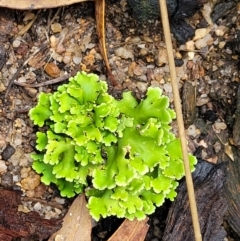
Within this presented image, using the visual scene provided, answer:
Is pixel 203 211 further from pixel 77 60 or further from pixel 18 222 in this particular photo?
pixel 77 60

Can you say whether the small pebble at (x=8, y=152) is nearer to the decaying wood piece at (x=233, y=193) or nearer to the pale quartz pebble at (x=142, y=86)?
the pale quartz pebble at (x=142, y=86)

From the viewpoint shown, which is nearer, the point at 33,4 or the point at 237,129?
the point at 33,4

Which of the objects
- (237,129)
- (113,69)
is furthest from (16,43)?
(237,129)

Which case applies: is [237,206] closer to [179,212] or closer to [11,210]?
[179,212]

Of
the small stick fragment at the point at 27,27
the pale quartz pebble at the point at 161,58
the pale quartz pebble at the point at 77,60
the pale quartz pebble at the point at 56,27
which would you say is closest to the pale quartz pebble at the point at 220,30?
the pale quartz pebble at the point at 161,58

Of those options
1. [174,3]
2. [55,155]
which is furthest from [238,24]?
[55,155]

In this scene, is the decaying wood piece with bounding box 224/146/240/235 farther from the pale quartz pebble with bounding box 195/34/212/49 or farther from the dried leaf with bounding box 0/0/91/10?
the dried leaf with bounding box 0/0/91/10

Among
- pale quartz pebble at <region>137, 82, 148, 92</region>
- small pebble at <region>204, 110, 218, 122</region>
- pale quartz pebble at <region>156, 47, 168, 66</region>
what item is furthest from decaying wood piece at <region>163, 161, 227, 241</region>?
pale quartz pebble at <region>156, 47, 168, 66</region>
